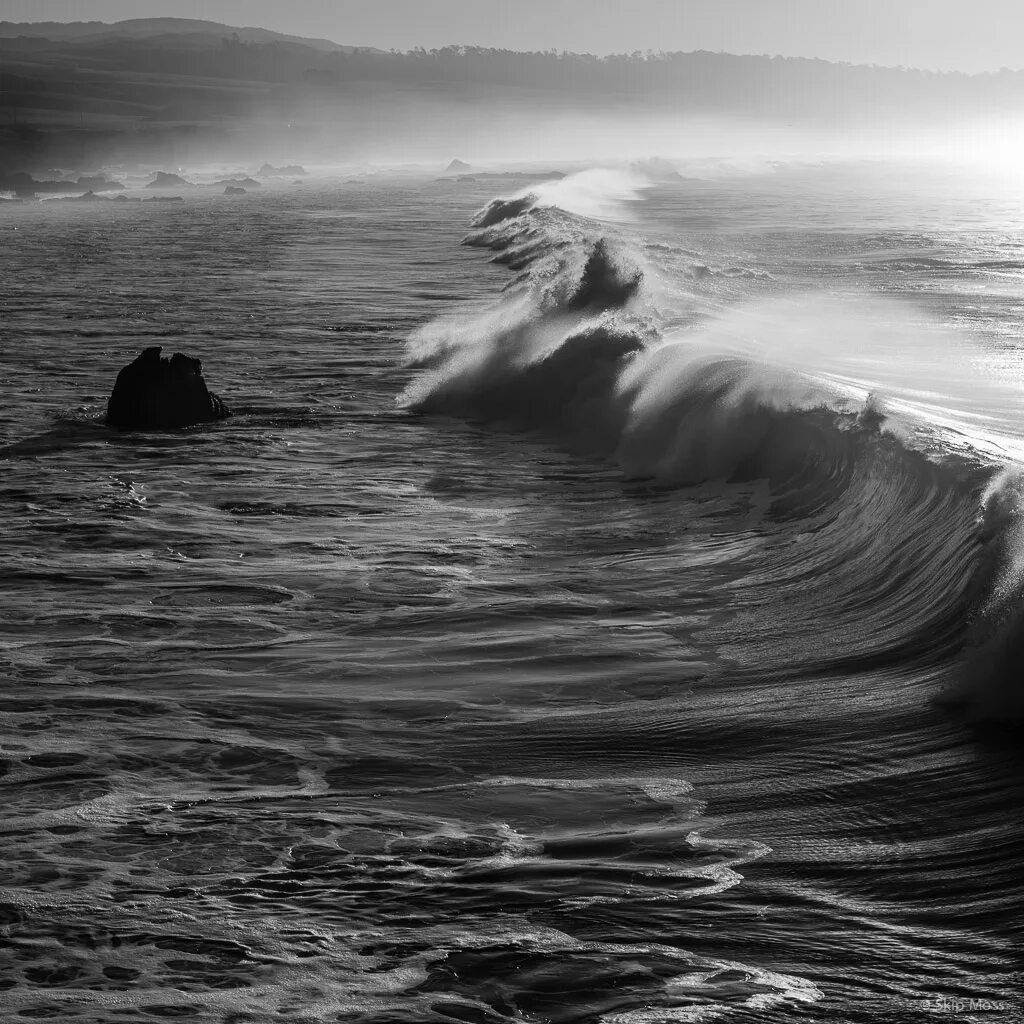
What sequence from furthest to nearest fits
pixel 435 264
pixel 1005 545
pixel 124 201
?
pixel 124 201 < pixel 435 264 < pixel 1005 545

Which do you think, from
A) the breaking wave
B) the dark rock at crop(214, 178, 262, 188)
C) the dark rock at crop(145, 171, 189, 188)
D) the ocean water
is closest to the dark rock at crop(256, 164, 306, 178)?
the dark rock at crop(214, 178, 262, 188)

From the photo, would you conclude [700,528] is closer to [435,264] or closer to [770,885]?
[770,885]

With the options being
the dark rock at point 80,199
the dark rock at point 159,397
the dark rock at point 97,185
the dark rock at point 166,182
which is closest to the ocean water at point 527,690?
the dark rock at point 159,397

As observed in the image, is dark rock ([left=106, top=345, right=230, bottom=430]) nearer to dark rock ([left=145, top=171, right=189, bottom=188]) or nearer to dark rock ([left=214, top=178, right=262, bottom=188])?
dark rock ([left=214, top=178, right=262, bottom=188])

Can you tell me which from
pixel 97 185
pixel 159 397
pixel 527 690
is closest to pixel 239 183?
pixel 97 185

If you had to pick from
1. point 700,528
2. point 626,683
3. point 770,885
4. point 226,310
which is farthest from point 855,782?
point 226,310
